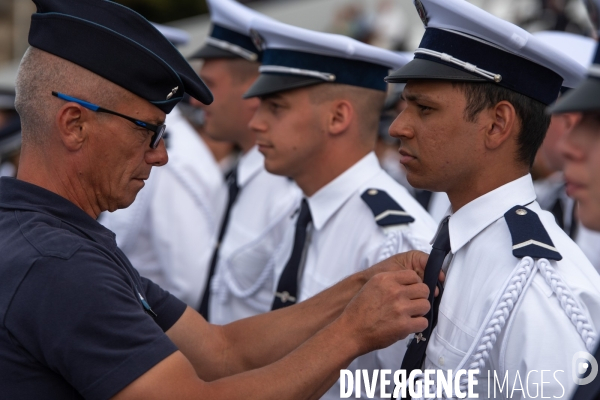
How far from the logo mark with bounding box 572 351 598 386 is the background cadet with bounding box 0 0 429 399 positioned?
475 mm

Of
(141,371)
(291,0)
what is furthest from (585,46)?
(291,0)

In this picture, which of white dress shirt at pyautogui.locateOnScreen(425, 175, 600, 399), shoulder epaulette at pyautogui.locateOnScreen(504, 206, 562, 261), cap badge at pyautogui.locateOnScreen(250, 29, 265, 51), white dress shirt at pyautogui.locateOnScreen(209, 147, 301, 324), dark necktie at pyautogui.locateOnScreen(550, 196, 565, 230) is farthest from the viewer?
dark necktie at pyautogui.locateOnScreen(550, 196, 565, 230)

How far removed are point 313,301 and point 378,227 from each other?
0.58 m

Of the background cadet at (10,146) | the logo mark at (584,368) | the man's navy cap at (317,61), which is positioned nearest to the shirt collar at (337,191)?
the man's navy cap at (317,61)

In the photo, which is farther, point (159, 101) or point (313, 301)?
point (313, 301)

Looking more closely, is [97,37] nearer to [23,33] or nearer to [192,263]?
[192,263]

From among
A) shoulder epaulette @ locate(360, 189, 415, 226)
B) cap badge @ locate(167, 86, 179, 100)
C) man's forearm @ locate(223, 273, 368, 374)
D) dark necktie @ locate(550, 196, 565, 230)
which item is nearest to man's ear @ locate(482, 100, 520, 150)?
man's forearm @ locate(223, 273, 368, 374)

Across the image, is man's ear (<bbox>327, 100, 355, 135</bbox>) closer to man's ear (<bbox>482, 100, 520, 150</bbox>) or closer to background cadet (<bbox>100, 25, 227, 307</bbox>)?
man's ear (<bbox>482, 100, 520, 150</bbox>)

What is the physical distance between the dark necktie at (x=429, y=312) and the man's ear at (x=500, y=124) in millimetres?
373

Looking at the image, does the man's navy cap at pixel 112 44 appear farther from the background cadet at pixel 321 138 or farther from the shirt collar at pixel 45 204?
the background cadet at pixel 321 138

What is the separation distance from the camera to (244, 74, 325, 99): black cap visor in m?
3.92

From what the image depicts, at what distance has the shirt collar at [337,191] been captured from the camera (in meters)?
3.83

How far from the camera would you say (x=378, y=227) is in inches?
140

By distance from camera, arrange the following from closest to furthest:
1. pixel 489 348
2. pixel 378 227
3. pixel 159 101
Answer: pixel 489 348
pixel 159 101
pixel 378 227
